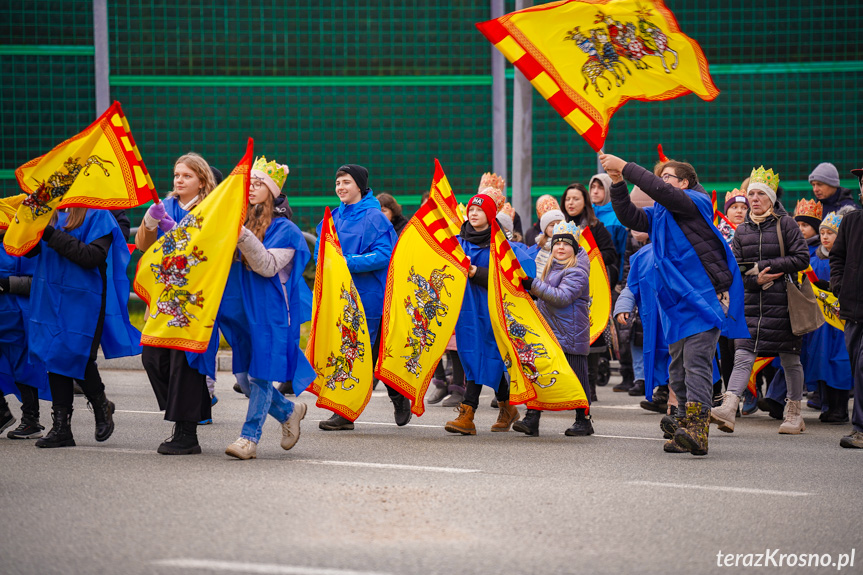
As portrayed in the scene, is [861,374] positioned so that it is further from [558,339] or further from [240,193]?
[240,193]

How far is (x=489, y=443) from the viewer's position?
320 inches

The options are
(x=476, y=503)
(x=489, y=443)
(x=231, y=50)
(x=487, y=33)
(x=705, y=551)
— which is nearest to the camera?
(x=705, y=551)

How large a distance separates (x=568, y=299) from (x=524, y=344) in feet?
2.15

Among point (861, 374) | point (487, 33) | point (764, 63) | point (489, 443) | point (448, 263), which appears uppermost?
point (764, 63)

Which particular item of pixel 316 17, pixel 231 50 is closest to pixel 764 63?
pixel 316 17

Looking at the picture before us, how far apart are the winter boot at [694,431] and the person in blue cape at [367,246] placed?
250 centimetres

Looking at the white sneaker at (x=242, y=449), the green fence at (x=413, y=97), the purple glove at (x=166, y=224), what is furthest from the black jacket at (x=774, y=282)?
the green fence at (x=413, y=97)

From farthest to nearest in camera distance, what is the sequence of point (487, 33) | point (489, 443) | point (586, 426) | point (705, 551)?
point (586, 426) < point (489, 443) < point (487, 33) < point (705, 551)

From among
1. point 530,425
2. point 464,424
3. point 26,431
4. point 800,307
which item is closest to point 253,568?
point 464,424

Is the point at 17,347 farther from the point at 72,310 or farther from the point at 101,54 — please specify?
the point at 101,54

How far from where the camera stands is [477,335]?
870 centimetres

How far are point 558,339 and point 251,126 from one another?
10.0 meters

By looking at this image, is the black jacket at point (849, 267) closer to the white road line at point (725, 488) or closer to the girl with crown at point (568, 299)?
the girl with crown at point (568, 299)

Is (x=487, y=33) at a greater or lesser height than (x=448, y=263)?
greater
